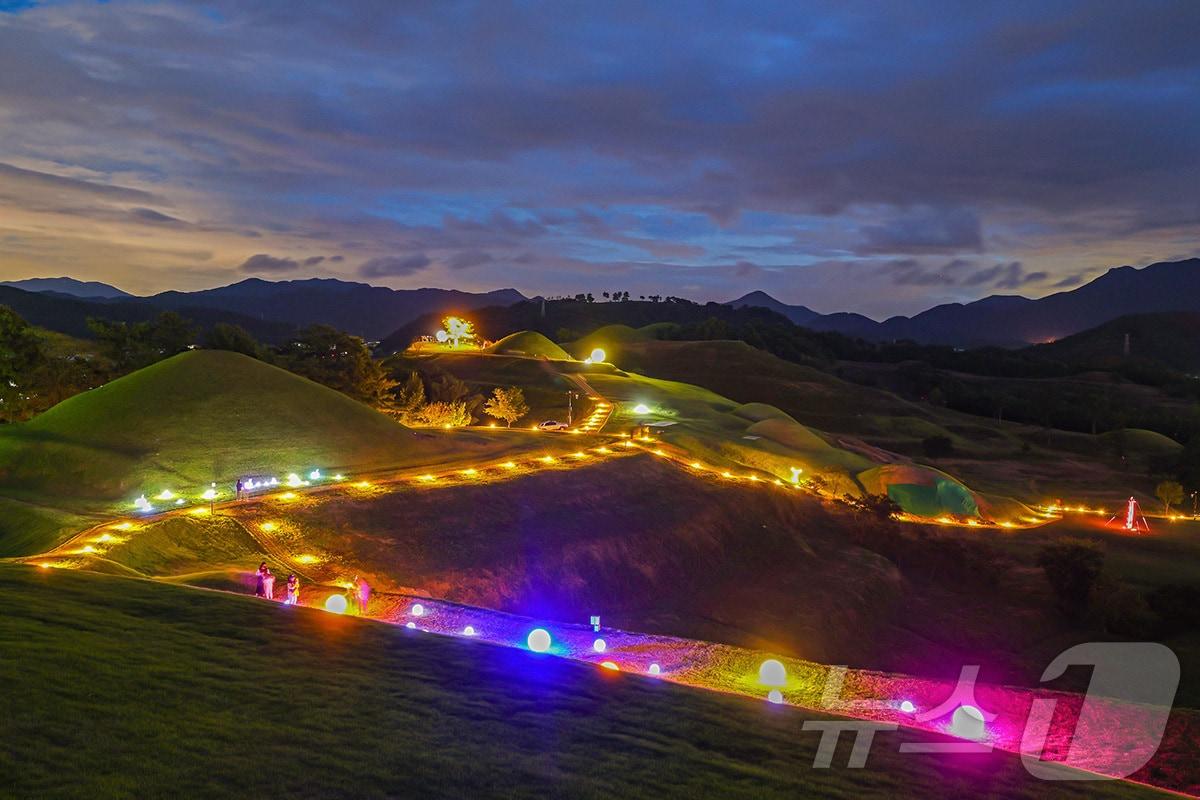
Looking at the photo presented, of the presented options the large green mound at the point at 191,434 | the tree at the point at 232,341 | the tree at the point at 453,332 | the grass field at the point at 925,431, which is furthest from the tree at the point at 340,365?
the grass field at the point at 925,431

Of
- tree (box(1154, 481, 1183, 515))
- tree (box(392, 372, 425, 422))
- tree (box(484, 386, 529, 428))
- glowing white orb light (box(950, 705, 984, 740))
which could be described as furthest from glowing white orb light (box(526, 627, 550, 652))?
tree (box(1154, 481, 1183, 515))

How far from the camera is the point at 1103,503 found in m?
62.7

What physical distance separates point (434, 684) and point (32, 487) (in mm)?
26710

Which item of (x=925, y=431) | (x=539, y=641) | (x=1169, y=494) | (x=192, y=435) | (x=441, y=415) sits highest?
(x=925, y=431)

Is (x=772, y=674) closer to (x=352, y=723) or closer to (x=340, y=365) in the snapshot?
(x=352, y=723)

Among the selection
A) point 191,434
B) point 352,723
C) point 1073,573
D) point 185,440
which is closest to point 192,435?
point 191,434

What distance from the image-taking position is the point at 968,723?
1608cm

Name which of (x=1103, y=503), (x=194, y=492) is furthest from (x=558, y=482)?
(x=1103, y=503)

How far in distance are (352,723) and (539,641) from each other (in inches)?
323

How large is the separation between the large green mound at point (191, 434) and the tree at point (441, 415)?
16082 mm

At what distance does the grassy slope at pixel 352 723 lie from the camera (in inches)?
371

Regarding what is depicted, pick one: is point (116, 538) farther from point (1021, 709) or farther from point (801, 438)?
point (801, 438)

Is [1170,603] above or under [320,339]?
under

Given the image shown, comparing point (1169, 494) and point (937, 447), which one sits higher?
point (937, 447)
